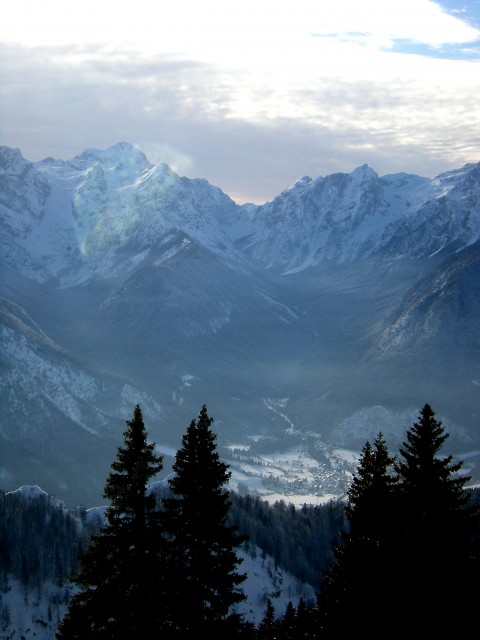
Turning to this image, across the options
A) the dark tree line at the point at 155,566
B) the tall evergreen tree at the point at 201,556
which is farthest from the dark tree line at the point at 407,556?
the dark tree line at the point at 155,566

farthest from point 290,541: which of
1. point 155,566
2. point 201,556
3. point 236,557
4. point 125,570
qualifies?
point 125,570

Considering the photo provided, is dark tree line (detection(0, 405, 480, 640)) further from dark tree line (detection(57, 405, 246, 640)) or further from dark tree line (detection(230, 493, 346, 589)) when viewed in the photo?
dark tree line (detection(230, 493, 346, 589))

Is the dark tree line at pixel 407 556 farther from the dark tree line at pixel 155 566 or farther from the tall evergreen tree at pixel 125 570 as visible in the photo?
the tall evergreen tree at pixel 125 570

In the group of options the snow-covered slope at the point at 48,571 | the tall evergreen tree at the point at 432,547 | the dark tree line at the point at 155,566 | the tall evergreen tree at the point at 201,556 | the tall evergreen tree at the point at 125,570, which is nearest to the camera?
the tall evergreen tree at the point at 432,547

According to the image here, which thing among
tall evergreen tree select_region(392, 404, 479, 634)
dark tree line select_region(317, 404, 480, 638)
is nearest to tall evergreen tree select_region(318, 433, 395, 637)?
dark tree line select_region(317, 404, 480, 638)

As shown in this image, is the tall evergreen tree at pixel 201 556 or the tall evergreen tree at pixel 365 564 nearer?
the tall evergreen tree at pixel 365 564

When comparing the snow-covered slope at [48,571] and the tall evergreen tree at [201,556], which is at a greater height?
the snow-covered slope at [48,571]
